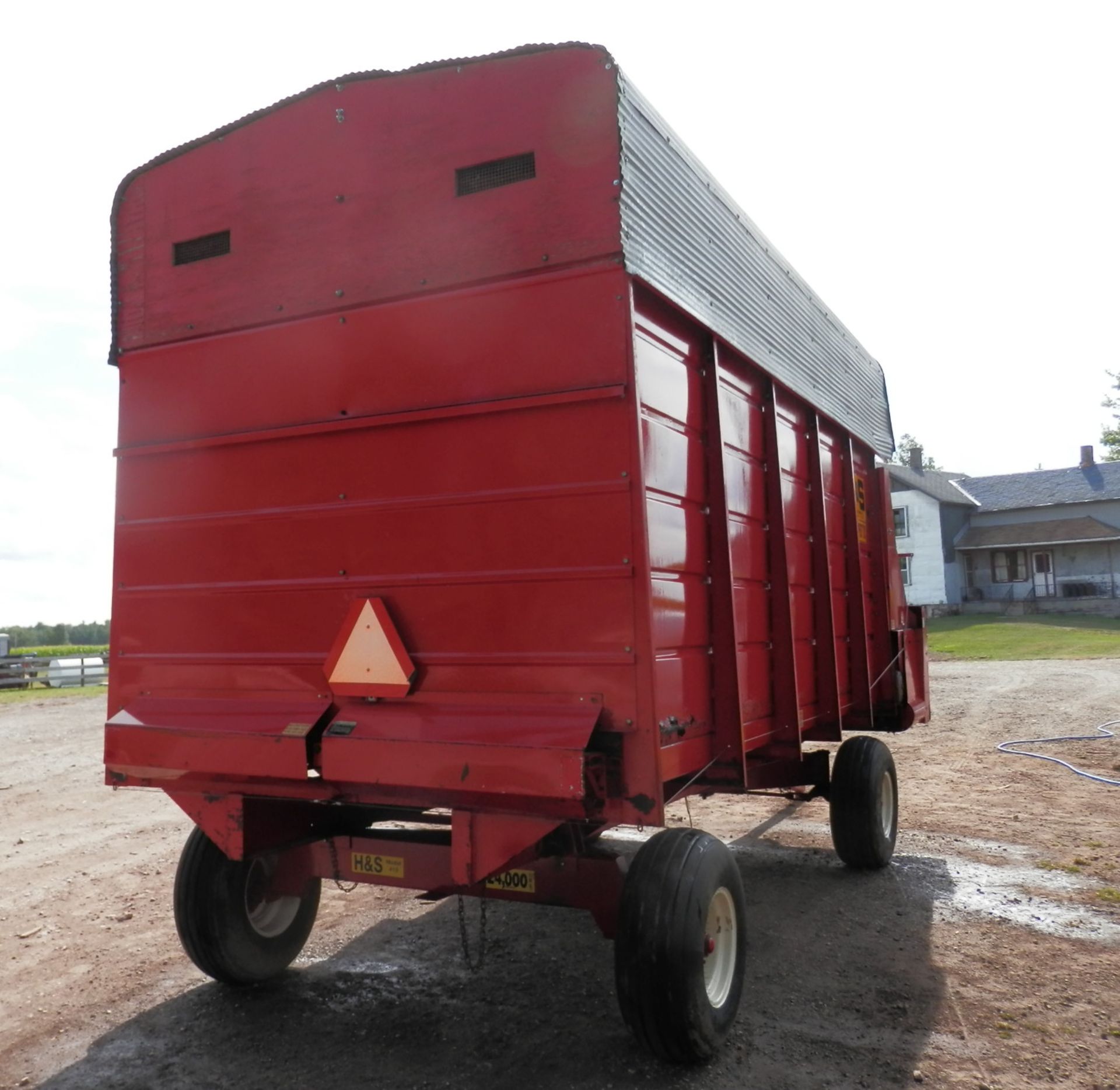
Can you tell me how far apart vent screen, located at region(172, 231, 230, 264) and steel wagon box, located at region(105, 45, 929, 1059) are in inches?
0.6

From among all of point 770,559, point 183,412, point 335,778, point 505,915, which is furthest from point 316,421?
point 505,915

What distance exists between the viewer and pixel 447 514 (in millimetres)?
3941

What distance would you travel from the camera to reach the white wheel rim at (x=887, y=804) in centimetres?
655

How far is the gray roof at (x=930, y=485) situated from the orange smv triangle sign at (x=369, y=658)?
4287 cm

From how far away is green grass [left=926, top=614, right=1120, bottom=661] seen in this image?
2455 centimetres

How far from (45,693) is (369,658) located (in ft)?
75.6

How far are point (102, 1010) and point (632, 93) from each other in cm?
454

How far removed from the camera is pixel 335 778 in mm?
3812

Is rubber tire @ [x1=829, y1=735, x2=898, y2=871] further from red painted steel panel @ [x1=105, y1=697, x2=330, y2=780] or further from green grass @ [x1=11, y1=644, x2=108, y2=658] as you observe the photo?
green grass @ [x1=11, y1=644, x2=108, y2=658]

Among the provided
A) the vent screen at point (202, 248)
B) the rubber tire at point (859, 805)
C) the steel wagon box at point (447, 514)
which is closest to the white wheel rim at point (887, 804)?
the rubber tire at point (859, 805)

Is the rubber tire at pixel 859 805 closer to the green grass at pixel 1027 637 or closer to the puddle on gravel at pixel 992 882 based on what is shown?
the puddle on gravel at pixel 992 882

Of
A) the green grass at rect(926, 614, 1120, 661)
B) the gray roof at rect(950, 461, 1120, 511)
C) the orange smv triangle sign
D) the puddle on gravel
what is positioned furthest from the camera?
the gray roof at rect(950, 461, 1120, 511)

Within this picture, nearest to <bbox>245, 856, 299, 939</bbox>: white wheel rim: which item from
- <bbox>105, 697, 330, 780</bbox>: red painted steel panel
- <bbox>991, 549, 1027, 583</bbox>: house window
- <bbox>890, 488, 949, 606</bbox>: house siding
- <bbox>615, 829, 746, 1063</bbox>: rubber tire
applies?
<bbox>105, 697, 330, 780</bbox>: red painted steel panel

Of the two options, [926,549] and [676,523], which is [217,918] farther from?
[926,549]
